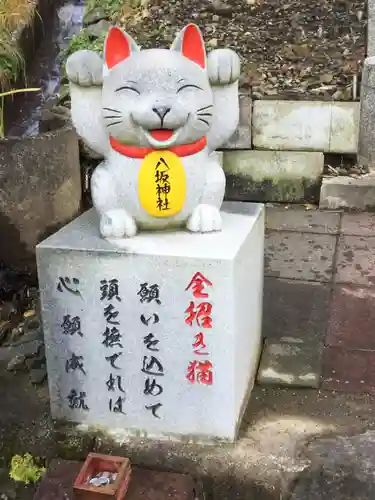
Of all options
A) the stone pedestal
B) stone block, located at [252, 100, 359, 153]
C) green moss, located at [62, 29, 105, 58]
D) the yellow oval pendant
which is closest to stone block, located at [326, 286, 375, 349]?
the stone pedestal

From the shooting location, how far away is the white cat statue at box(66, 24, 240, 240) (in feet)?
7.93

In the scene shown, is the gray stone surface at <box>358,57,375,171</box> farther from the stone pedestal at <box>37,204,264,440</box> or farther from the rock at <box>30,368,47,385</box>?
the rock at <box>30,368,47,385</box>

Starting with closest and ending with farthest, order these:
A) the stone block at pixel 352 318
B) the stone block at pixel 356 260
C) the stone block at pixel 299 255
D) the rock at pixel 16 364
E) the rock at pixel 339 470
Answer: the rock at pixel 339 470, the rock at pixel 16 364, the stone block at pixel 352 318, the stone block at pixel 356 260, the stone block at pixel 299 255

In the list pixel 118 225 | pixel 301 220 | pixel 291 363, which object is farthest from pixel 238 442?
pixel 301 220

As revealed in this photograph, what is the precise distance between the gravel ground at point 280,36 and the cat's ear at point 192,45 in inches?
150

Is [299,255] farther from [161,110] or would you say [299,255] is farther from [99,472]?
[99,472]

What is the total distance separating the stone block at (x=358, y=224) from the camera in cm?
538

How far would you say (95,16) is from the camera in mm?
8070

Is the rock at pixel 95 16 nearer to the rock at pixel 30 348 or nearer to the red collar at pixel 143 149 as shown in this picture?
the rock at pixel 30 348

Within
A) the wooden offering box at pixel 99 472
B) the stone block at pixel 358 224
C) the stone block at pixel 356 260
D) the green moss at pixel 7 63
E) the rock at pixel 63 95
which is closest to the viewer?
the wooden offering box at pixel 99 472

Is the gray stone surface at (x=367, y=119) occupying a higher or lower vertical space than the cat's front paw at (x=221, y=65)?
lower

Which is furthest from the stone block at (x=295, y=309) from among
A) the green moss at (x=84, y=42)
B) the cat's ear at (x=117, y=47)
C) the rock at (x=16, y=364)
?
the green moss at (x=84, y=42)

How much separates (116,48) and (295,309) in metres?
2.20

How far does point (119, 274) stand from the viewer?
249 cm
